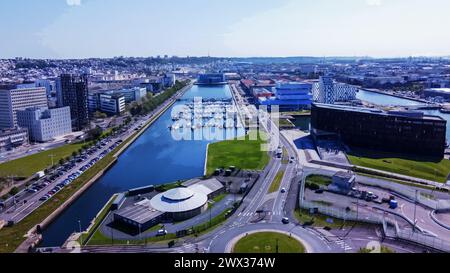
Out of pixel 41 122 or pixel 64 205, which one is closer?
pixel 64 205

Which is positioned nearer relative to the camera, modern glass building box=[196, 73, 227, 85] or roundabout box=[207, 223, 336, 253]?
roundabout box=[207, 223, 336, 253]

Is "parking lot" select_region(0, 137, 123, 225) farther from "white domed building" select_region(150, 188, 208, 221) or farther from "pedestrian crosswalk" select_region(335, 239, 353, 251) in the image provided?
"pedestrian crosswalk" select_region(335, 239, 353, 251)

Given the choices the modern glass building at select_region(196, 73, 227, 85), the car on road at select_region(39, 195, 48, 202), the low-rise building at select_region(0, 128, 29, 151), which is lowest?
the car on road at select_region(39, 195, 48, 202)

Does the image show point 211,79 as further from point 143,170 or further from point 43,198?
point 43,198

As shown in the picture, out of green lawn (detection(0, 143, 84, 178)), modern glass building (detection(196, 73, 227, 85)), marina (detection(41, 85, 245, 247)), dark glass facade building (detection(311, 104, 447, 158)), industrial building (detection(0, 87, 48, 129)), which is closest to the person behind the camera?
marina (detection(41, 85, 245, 247))

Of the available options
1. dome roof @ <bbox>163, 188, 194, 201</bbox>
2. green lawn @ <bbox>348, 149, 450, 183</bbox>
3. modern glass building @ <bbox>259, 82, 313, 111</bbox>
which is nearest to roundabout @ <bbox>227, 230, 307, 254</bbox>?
dome roof @ <bbox>163, 188, 194, 201</bbox>

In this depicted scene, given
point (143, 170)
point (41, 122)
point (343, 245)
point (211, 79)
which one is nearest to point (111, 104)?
point (41, 122)

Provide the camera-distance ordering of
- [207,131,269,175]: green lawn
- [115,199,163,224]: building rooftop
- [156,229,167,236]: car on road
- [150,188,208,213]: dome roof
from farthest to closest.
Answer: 1. [207,131,269,175]: green lawn
2. [150,188,208,213]: dome roof
3. [115,199,163,224]: building rooftop
4. [156,229,167,236]: car on road

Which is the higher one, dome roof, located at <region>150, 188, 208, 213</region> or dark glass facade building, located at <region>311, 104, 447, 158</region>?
dark glass facade building, located at <region>311, 104, 447, 158</region>
